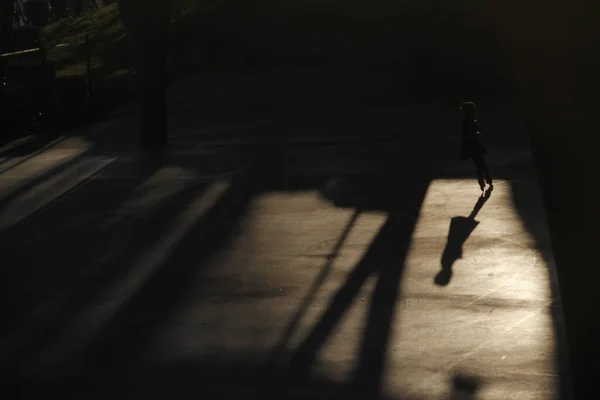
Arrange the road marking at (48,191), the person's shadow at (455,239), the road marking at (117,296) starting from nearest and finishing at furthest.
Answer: the road marking at (117,296) < the person's shadow at (455,239) < the road marking at (48,191)

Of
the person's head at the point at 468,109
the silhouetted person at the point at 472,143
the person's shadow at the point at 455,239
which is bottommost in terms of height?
the person's shadow at the point at 455,239

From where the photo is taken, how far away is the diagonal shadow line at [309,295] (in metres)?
9.78

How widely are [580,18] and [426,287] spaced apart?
265 inches

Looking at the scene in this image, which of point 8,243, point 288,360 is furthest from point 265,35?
point 288,360

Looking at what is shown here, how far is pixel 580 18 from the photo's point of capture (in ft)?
16.8

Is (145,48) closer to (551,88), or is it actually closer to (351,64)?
(351,64)

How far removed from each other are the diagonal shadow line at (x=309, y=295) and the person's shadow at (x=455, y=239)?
1.19m

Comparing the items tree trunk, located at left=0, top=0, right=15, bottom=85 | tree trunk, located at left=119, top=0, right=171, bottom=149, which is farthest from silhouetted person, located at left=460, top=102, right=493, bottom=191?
tree trunk, located at left=0, top=0, right=15, bottom=85

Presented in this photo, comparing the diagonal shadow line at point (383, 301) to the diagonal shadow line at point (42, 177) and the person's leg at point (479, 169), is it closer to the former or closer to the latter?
the person's leg at point (479, 169)

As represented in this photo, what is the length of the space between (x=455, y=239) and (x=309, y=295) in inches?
113

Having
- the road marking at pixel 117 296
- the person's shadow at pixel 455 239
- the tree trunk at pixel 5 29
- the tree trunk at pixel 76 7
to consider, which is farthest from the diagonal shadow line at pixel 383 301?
the tree trunk at pixel 76 7

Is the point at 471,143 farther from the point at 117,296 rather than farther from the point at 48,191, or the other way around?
the point at 48,191

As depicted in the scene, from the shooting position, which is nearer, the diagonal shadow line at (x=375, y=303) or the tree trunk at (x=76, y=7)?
the diagonal shadow line at (x=375, y=303)

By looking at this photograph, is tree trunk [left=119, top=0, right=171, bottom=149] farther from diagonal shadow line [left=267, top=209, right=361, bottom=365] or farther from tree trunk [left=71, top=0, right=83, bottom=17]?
tree trunk [left=71, top=0, right=83, bottom=17]
